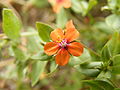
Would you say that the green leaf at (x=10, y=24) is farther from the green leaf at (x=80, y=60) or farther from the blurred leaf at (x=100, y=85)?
the blurred leaf at (x=100, y=85)

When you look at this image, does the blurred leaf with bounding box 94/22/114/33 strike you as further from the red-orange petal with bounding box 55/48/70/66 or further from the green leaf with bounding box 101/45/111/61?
the red-orange petal with bounding box 55/48/70/66

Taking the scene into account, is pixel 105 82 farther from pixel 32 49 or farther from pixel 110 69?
pixel 32 49

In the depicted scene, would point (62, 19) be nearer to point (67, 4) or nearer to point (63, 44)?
point (67, 4)

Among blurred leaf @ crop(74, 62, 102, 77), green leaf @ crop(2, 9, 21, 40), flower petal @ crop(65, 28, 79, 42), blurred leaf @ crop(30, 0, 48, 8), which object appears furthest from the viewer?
blurred leaf @ crop(30, 0, 48, 8)

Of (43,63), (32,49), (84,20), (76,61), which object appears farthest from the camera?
(84,20)

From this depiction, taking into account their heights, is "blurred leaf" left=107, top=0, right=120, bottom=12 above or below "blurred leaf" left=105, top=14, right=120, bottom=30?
above

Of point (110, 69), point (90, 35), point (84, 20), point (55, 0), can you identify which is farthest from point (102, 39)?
point (110, 69)

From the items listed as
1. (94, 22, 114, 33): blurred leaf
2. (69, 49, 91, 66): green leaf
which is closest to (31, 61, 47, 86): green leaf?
(69, 49, 91, 66): green leaf
